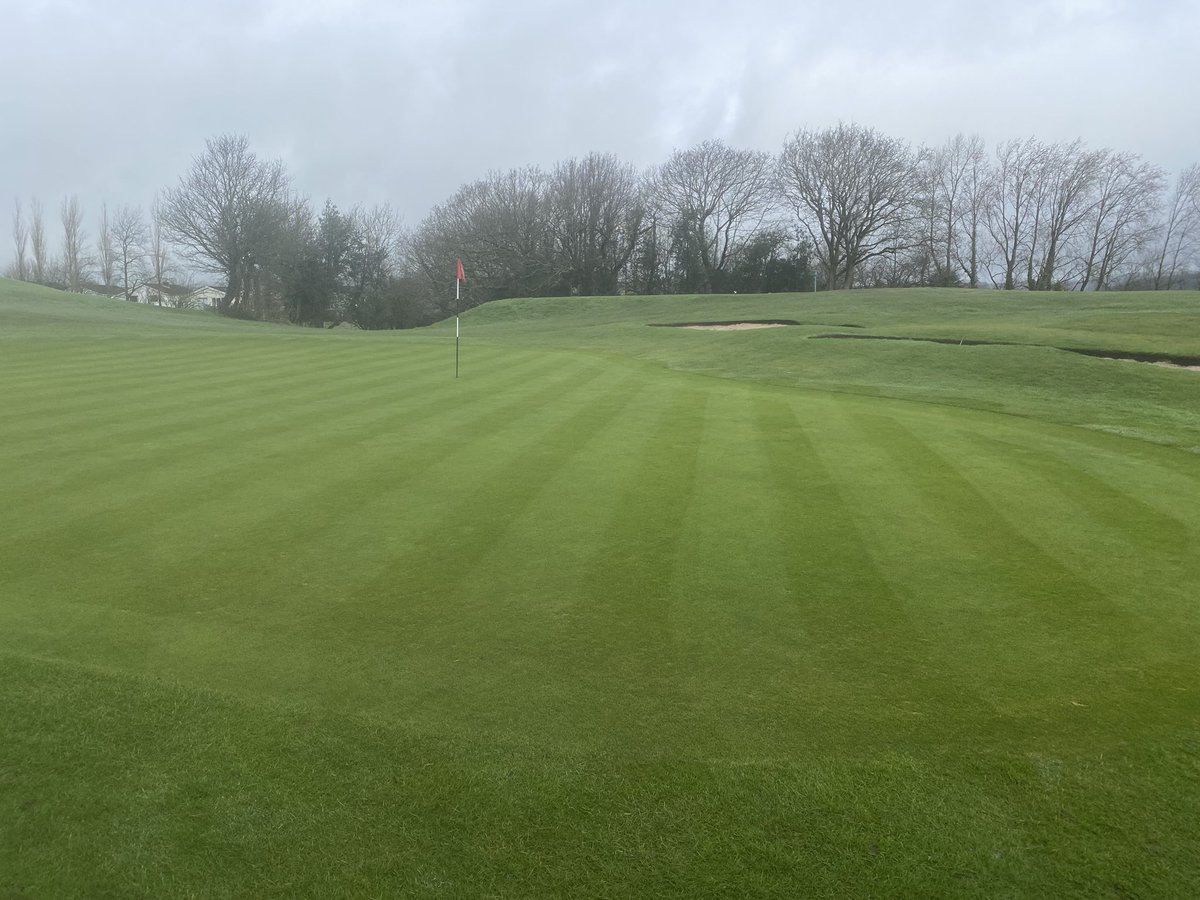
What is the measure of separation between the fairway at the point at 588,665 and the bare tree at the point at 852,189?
4941cm

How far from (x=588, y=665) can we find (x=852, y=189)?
188 feet

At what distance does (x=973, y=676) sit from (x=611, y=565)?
7.80ft

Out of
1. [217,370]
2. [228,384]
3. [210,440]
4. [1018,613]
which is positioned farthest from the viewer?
[217,370]

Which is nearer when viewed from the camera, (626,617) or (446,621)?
(446,621)

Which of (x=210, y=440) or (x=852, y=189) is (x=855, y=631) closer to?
A: (x=210, y=440)

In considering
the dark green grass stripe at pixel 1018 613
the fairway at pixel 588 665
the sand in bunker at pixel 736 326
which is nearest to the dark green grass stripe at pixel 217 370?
the fairway at pixel 588 665

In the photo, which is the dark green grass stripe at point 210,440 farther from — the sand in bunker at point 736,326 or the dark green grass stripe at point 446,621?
the sand in bunker at point 736,326

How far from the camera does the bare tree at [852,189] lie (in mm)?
53188

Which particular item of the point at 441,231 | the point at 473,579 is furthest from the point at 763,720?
the point at 441,231

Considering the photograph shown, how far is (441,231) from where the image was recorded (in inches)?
2488

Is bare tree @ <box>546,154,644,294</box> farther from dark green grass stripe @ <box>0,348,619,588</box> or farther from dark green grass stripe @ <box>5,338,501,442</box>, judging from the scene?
dark green grass stripe @ <box>0,348,619,588</box>

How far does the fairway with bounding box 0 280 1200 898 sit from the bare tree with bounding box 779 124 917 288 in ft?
162

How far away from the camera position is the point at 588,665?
3898mm

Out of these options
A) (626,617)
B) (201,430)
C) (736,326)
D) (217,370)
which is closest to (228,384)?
(217,370)
